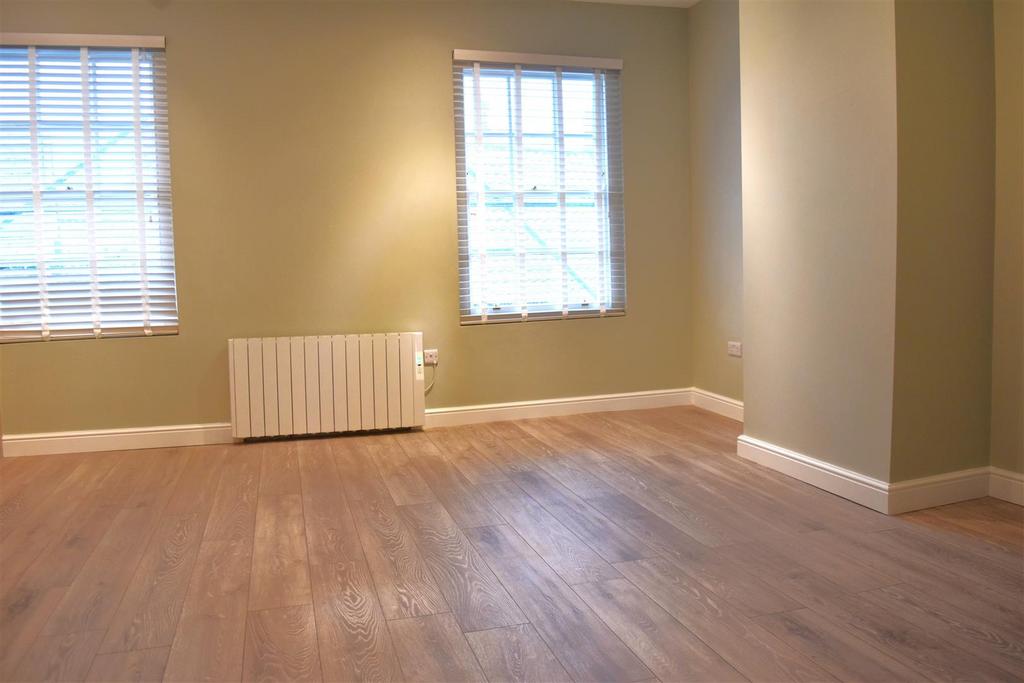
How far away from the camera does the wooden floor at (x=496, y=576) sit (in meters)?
2.21

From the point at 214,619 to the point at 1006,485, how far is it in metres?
3.19

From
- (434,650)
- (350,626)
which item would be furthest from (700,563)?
(350,626)

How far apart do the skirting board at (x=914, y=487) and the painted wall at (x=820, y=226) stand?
0.18ft

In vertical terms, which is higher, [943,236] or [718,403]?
[943,236]

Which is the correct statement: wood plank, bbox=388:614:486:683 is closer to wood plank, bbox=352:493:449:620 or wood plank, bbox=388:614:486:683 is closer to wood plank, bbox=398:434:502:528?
wood plank, bbox=352:493:449:620

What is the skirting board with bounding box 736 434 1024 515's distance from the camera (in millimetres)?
3379

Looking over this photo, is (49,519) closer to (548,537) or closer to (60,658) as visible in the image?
(60,658)

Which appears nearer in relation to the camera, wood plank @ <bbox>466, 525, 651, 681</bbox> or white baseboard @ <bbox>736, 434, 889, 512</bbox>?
wood plank @ <bbox>466, 525, 651, 681</bbox>

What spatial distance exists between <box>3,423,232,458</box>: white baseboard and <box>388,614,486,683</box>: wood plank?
301 cm

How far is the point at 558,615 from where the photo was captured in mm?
2479

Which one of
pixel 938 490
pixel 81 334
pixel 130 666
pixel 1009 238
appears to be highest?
pixel 1009 238

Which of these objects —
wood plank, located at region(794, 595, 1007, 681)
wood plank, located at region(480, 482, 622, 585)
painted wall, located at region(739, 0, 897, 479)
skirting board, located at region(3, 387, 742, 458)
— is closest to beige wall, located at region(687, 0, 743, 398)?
skirting board, located at region(3, 387, 742, 458)

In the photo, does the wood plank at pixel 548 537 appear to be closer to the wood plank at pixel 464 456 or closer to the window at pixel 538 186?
the wood plank at pixel 464 456

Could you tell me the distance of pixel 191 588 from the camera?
276 centimetres
